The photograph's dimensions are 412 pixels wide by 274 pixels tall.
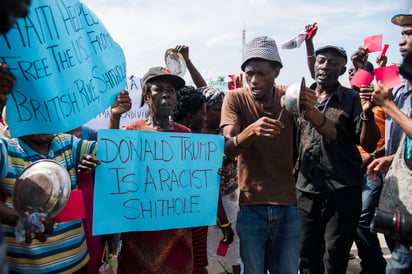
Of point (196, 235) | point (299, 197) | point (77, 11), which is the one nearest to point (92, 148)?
point (77, 11)

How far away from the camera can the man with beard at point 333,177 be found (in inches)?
117

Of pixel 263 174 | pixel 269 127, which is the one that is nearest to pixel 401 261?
pixel 263 174

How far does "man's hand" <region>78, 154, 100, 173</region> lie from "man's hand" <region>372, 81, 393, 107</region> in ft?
5.68

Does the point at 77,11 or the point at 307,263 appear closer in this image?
the point at 77,11

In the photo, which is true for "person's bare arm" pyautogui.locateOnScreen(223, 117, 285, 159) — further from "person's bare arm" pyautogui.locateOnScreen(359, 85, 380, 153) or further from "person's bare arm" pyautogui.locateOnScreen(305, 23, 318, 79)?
"person's bare arm" pyautogui.locateOnScreen(305, 23, 318, 79)

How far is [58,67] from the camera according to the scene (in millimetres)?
2010

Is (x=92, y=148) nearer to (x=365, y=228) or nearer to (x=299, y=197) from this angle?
(x=299, y=197)

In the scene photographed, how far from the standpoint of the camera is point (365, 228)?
155 inches

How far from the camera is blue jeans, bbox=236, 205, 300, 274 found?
2482 millimetres

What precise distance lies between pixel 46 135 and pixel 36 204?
0.54 metres

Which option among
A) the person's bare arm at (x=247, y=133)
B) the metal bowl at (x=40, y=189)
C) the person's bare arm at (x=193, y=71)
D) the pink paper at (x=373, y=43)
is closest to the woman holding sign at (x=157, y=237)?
the person's bare arm at (x=247, y=133)

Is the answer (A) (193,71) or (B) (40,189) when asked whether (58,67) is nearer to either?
(B) (40,189)

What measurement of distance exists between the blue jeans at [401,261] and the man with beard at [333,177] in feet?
2.79

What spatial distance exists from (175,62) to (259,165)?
167 centimetres
